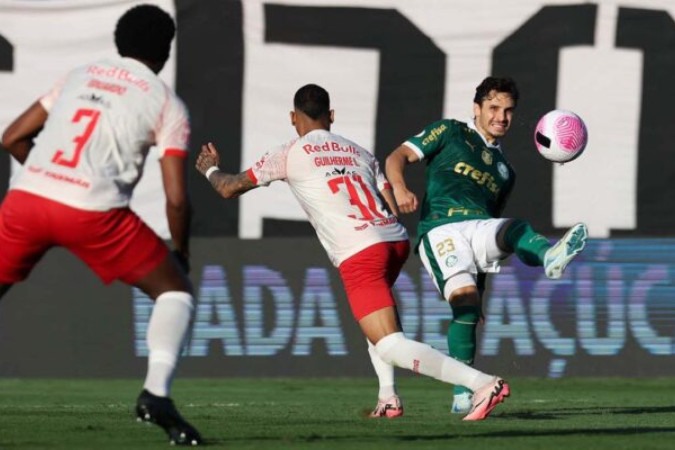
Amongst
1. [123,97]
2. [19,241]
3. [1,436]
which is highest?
[123,97]

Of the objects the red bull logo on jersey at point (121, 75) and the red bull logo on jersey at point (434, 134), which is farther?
the red bull logo on jersey at point (434, 134)

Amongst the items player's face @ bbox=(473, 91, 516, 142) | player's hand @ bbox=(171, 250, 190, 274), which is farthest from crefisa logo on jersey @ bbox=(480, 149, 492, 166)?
player's hand @ bbox=(171, 250, 190, 274)

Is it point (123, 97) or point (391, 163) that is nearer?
point (123, 97)

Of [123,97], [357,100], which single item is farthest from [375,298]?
[357,100]

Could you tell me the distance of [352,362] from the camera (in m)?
13.7

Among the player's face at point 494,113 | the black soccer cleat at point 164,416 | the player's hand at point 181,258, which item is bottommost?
the black soccer cleat at point 164,416

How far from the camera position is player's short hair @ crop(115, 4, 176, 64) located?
6797 mm

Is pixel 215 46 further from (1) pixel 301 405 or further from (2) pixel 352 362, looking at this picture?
(1) pixel 301 405

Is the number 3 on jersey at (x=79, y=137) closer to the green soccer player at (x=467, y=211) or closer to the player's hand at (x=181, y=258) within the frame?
the player's hand at (x=181, y=258)

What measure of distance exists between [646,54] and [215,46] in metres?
3.78

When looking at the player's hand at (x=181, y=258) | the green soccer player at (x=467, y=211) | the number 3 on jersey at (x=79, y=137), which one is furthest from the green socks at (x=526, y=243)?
the number 3 on jersey at (x=79, y=137)

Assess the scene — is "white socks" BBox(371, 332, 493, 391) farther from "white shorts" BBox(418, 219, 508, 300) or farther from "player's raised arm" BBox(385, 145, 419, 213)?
"white shorts" BBox(418, 219, 508, 300)

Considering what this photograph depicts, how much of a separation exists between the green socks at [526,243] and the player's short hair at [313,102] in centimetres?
131

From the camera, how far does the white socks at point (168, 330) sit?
6.70 m
